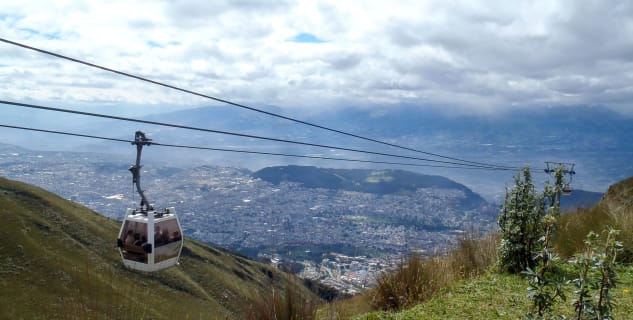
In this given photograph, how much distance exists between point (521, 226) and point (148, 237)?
574 centimetres

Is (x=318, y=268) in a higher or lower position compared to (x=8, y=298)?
higher

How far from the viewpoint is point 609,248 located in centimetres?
325

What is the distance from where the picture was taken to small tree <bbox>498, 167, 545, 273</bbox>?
305 inches

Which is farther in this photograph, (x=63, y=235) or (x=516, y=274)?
(x=63, y=235)

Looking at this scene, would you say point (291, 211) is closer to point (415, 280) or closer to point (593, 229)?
point (593, 229)

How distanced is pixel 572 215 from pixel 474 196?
491 feet

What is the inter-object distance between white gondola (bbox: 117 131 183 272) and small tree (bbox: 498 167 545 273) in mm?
5207

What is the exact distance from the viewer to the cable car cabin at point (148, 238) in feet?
19.9

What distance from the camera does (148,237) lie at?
6.02m

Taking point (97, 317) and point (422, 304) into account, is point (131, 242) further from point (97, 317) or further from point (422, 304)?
point (422, 304)

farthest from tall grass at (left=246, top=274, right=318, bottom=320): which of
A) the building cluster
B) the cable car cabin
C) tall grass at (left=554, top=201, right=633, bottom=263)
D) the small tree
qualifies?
the building cluster

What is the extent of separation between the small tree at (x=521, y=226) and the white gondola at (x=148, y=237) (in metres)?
5.21

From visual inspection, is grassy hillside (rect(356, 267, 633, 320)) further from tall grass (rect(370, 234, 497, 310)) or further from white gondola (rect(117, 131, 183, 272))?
white gondola (rect(117, 131, 183, 272))

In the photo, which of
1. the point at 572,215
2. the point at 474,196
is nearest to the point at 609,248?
the point at 572,215
